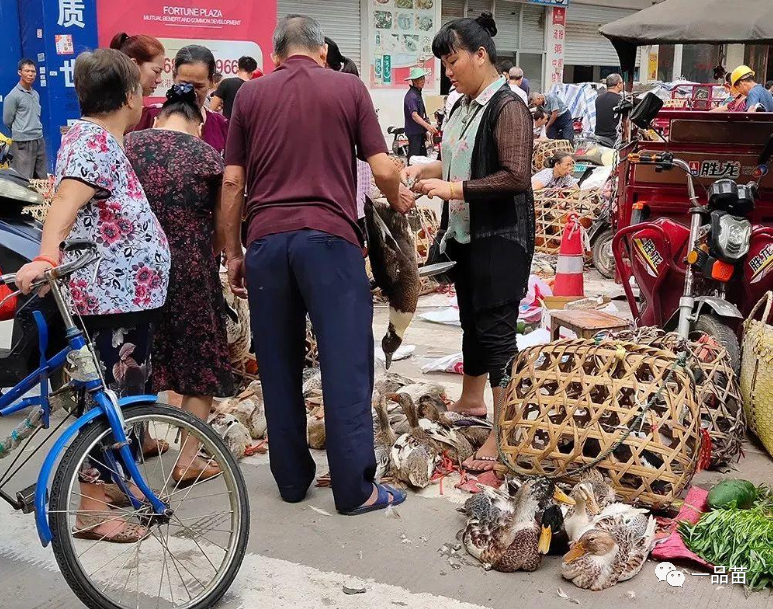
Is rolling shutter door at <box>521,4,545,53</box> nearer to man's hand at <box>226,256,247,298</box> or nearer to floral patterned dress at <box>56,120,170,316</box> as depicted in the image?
man's hand at <box>226,256,247,298</box>

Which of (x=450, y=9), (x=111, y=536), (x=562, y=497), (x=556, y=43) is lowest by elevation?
(x=111, y=536)

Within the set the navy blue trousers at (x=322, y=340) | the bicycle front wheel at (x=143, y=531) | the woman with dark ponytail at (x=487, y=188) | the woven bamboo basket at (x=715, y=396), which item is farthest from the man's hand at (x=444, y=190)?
the bicycle front wheel at (x=143, y=531)

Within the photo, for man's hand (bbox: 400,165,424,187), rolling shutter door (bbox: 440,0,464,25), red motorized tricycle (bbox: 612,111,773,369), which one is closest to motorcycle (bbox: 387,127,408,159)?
rolling shutter door (bbox: 440,0,464,25)

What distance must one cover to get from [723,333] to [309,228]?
2474 mm

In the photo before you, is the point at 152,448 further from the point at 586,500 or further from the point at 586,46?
the point at 586,46

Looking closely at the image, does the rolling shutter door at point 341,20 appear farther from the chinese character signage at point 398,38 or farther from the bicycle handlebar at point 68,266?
the bicycle handlebar at point 68,266

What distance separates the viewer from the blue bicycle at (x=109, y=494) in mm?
2783

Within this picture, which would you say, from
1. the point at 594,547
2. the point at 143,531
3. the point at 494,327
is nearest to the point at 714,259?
the point at 494,327

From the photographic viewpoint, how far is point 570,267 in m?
7.66

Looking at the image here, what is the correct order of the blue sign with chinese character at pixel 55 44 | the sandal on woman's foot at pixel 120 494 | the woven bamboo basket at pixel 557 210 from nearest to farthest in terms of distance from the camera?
the sandal on woman's foot at pixel 120 494 → the woven bamboo basket at pixel 557 210 → the blue sign with chinese character at pixel 55 44

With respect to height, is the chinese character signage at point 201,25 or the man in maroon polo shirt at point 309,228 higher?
the chinese character signage at point 201,25

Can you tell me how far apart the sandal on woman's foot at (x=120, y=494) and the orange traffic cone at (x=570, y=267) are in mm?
5076

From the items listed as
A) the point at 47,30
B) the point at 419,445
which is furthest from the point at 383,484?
the point at 47,30

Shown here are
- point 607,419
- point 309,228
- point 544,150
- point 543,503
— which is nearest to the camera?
point 543,503
